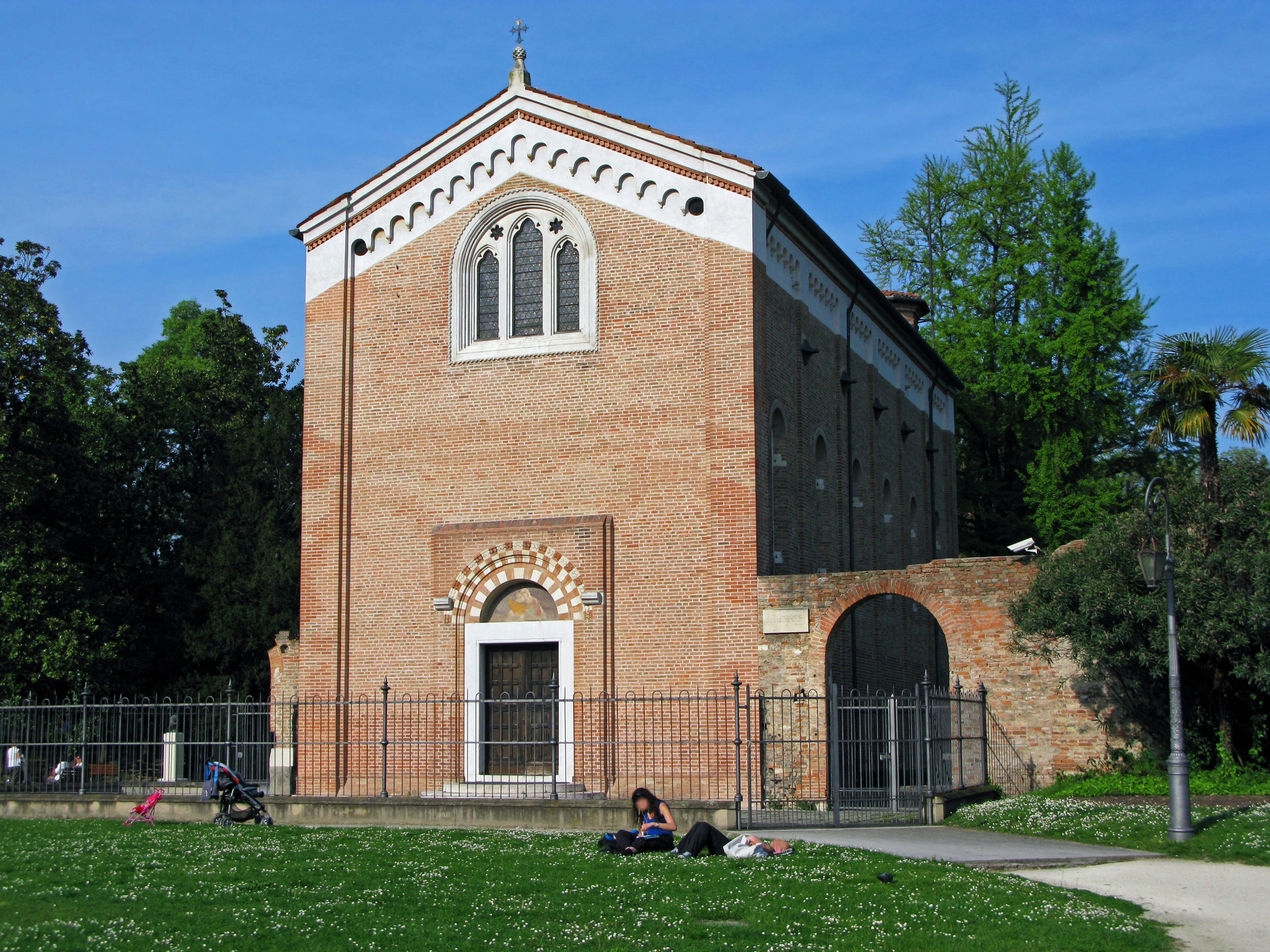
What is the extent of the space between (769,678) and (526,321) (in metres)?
7.30

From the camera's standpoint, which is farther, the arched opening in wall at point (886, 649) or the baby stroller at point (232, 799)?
the arched opening in wall at point (886, 649)

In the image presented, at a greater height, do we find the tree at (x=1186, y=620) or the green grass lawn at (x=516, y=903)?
the tree at (x=1186, y=620)

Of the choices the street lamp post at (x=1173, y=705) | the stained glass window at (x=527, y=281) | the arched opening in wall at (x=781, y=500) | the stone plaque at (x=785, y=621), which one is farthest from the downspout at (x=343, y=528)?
the street lamp post at (x=1173, y=705)

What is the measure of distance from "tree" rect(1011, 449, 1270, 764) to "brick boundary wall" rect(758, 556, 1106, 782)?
1.21 feet

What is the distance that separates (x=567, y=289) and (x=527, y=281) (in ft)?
2.59

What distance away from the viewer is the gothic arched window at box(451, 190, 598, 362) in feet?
72.3

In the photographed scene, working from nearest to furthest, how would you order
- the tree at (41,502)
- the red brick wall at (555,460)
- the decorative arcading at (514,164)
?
the red brick wall at (555,460) → the decorative arcading at (514,164) → the tree at (41,502)

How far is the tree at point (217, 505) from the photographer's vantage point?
35531 mm

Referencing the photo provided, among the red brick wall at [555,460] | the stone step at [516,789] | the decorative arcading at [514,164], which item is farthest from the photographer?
the decorative arcading at [514,164]

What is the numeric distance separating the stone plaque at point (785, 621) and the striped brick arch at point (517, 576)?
2.98m

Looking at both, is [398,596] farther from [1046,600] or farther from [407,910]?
[407,910]

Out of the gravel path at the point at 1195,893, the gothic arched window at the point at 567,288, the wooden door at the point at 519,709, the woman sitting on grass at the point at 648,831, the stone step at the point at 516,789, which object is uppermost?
the gothic arched window at the point at 567,288

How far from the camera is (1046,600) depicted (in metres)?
19.0

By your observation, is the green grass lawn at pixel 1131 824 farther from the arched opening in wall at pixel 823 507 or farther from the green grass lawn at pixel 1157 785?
the arched opening in wall at pixel 823 507
